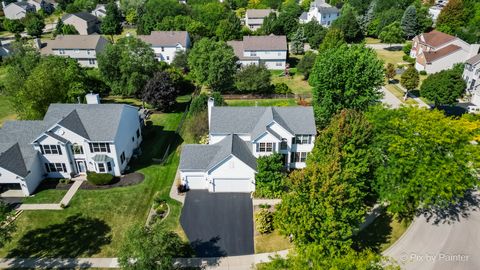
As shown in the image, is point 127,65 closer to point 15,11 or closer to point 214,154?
point 214,154

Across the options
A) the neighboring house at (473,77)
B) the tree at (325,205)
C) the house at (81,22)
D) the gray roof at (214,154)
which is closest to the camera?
the tree at (325,205)

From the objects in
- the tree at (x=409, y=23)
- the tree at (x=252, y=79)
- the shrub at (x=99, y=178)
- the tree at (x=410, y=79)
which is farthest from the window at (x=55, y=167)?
the tree at (x=409, y=23)

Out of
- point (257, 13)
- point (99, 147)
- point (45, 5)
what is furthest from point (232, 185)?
point (45, 5)

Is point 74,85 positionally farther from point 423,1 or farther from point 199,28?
point 423,1

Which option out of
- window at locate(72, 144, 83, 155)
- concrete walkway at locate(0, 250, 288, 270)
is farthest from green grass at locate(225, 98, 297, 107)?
concrete walkway at locate(0, 250, 288, 270)

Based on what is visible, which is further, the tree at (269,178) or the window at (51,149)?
the window at (51,149)

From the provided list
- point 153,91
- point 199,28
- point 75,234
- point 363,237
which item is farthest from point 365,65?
point 199,28

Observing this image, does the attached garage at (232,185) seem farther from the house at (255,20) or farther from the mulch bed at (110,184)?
the house at (255,20)
